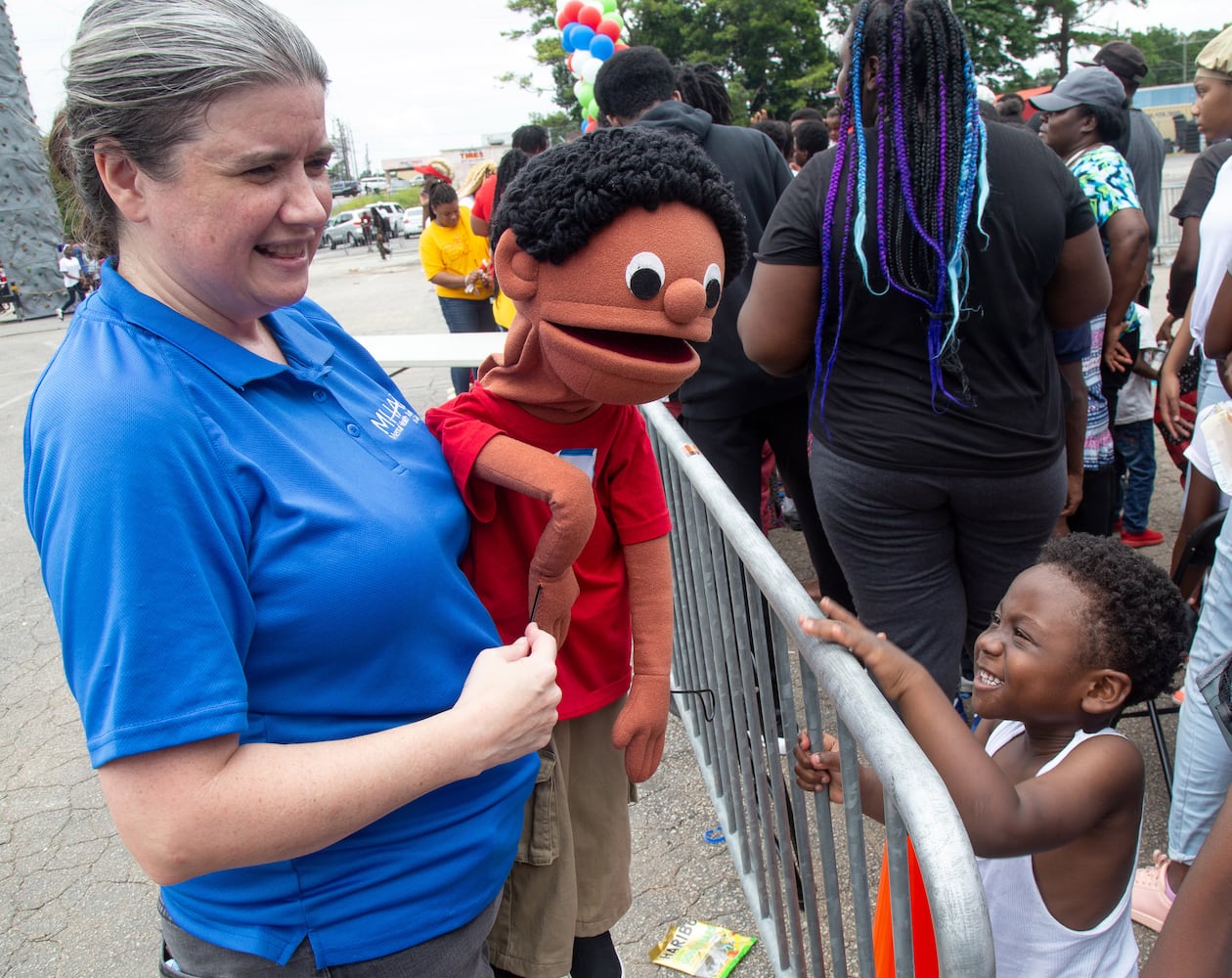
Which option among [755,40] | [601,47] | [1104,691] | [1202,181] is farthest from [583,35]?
[755,40]

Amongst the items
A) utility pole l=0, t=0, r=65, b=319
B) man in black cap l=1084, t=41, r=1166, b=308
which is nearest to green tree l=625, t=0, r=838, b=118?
utility pole l=0, t=0, r=65, b=319

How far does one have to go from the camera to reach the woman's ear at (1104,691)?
162cm

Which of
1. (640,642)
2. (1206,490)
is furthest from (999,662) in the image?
(1206,490)

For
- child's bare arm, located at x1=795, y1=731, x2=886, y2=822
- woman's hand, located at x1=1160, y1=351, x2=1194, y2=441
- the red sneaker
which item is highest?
child's bare arm, located at x1=795, y1=731, x2=886, y2=822

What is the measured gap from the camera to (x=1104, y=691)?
5.34ft

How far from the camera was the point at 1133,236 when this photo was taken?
11.5 feet

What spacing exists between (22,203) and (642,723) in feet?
77.3

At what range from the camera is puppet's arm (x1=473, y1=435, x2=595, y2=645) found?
4.65 feet

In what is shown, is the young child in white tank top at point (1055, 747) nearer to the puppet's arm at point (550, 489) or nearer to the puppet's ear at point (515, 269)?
the puppet's arm at point (550, 489)

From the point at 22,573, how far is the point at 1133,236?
594 centimetres

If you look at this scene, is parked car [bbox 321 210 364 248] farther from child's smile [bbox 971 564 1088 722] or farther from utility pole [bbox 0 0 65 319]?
child's smile [bbox 971 564 1088 722]

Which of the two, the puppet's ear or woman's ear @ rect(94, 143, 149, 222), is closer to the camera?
woman's ear @ rect(94, 143, 149, 222)

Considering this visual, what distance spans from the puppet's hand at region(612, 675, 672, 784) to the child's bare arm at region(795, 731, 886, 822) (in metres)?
0.26

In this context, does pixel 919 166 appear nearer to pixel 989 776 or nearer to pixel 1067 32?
pixel 989 776
